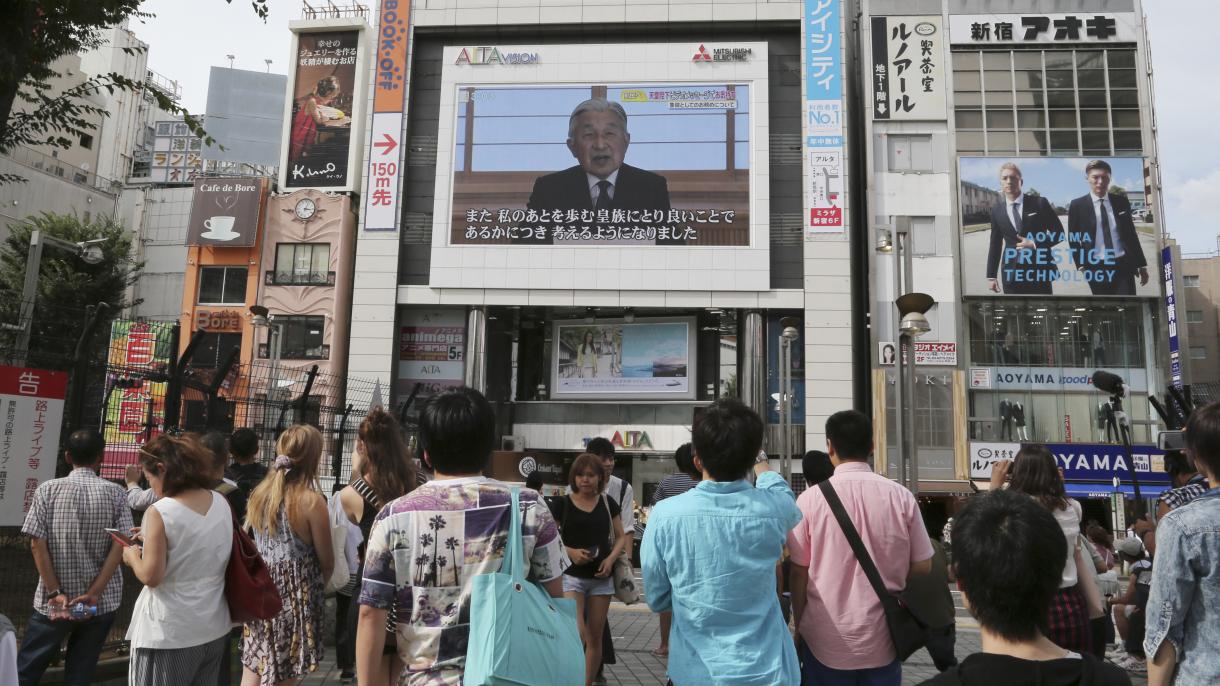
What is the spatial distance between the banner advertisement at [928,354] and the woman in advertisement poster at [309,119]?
22868mm

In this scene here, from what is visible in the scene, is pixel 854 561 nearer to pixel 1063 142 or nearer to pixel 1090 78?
pixel 1063 142

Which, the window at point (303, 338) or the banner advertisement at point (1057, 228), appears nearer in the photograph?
the banner advertisement at point (1057, 228)

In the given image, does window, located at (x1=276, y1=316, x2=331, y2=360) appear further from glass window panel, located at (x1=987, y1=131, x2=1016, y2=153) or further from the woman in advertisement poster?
glass window panel, located at (x1=987, y1=131, x2=1016, y2=153)

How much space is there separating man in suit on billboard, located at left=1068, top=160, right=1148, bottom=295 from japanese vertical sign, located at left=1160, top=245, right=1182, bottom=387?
604mm

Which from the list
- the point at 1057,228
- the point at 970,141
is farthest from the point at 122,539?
the point at 970,141

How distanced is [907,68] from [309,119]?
2280cm

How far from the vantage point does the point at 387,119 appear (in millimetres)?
32938

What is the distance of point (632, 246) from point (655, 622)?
21.4 metres

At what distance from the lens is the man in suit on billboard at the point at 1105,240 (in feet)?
96.2

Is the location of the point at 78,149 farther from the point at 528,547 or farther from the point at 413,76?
the point at 528,547

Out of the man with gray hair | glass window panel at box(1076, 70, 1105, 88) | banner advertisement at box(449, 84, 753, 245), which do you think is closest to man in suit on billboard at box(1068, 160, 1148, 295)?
glass window panel at box(1076, 70, 1105, 88)

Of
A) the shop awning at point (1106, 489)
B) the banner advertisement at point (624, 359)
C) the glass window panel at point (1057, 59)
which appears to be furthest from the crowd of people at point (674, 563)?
the glass window panel at point (1057, 59)

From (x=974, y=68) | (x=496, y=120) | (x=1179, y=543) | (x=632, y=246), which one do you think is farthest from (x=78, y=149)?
(x=1179, y=543)

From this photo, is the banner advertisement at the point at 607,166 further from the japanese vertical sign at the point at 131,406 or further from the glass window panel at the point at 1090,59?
the japanese vertical sign at the point at 131,406
